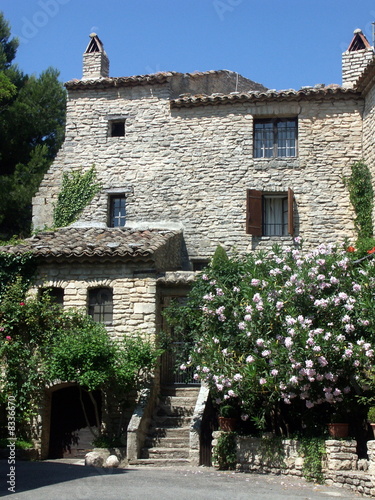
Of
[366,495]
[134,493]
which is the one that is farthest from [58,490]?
[366,495]

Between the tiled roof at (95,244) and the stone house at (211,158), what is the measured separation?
→ 142 mm

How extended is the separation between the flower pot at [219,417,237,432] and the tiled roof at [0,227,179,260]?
14.1 feet

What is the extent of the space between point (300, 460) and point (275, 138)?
36.1 ft

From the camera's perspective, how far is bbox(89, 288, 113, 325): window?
16.3 meters

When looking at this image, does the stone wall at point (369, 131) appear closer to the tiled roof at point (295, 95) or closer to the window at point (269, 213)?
the tiled roof at point (295, 95)

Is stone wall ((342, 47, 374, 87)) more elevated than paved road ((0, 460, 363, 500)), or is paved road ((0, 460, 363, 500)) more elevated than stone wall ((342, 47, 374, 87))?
stone wall ((342, 47, 374, 87))

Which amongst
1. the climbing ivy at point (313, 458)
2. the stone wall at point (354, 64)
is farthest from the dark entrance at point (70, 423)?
the stone wall at point (354, 64)

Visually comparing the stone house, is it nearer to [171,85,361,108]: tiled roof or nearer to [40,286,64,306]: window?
[171,85,361,108]: tiled roof

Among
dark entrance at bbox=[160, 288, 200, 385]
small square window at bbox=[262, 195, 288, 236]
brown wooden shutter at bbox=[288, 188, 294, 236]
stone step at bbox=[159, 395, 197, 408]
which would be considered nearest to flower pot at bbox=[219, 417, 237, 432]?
stone step at bbox=[159, 395, 197, 408]

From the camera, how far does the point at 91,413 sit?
16172 millimetres

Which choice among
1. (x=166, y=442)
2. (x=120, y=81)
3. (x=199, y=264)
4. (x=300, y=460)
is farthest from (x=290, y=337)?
(x=120, y=81)

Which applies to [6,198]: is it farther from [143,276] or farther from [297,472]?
[297,472]

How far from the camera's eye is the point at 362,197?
19.3 m

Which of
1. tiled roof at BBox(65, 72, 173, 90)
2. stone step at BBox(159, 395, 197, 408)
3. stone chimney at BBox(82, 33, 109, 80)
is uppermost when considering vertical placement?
stone chimney at BBox(82, 33, 109, 80)
